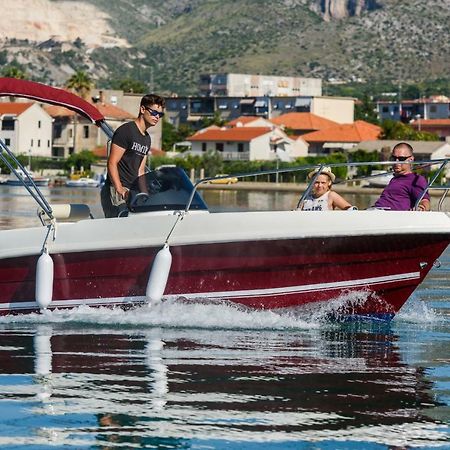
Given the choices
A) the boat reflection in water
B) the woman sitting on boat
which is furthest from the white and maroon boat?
the woman sitting on boat

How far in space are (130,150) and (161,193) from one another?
0.53 m

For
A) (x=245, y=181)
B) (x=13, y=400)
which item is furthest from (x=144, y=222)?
(x=245, y=181)

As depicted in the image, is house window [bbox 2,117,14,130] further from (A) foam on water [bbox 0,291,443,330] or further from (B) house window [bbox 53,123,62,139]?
(A) foam on water [bbox 0,291,443,330]

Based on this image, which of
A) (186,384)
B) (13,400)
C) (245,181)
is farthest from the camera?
(245,181)

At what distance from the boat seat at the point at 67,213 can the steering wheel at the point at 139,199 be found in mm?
833

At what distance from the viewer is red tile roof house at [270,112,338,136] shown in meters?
121

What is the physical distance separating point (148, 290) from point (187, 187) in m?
1.08

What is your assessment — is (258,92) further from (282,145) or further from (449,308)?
(449,308)

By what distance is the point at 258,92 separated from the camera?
571 feet

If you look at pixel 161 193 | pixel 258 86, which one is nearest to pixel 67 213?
pixel 161 193

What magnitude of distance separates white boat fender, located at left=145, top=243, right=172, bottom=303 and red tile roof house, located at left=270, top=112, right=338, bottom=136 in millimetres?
107665

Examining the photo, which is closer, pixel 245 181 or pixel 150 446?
pixel 150 446

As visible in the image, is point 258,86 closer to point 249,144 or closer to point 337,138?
point 337,138

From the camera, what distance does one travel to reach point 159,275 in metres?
11.4
